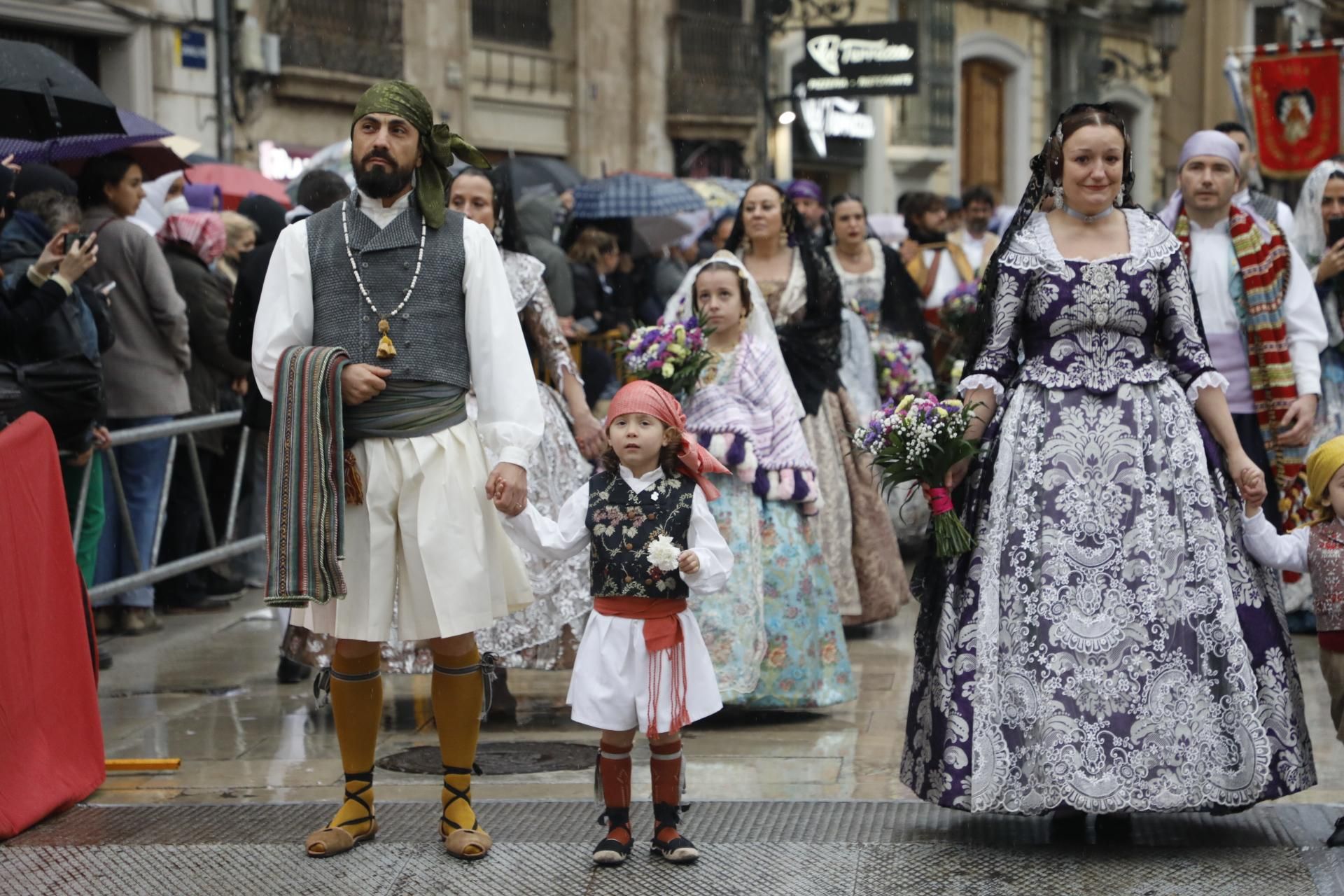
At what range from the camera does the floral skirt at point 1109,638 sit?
4.86 meters

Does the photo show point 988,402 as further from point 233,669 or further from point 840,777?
point 233,669

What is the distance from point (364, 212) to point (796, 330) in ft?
10.8

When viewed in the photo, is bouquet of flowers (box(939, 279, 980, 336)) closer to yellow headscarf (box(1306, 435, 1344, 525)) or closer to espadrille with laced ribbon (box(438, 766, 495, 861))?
yellow headscarf (box(1306, 435, 1344, 525))

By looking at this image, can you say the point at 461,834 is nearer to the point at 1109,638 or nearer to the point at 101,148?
the point at 1109,638

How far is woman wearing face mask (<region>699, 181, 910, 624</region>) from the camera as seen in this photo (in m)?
8.07

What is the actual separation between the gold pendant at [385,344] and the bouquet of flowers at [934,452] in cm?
131

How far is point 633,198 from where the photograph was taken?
1536 cm

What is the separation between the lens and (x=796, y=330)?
8086 mm

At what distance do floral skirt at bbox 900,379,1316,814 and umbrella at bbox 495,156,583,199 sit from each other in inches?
434

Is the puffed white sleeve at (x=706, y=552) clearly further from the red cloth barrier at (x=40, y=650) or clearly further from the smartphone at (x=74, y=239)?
the smartphone at (x=74, y=239)

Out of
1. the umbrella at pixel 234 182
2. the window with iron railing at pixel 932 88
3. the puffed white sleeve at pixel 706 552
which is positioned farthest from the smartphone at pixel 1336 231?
the window with iron railing at pixel 932 88

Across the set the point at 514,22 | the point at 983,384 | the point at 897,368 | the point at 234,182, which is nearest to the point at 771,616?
the point at 983,384

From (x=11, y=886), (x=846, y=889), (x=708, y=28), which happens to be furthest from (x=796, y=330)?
(x=708, y=28)

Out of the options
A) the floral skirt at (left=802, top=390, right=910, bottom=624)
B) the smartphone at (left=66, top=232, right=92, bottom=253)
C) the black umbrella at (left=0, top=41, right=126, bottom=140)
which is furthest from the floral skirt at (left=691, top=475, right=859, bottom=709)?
the black umbrella at (left=0, top=41, right=126, bottom=140)
